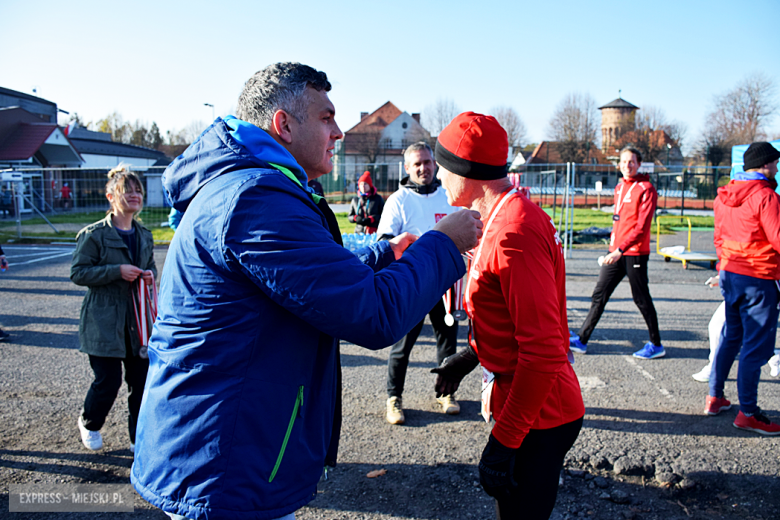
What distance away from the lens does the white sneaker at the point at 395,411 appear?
420 centimetres

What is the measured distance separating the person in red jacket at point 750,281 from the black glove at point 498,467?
122 inches

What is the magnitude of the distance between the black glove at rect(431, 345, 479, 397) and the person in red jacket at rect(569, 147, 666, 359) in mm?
3601

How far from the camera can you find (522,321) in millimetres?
1781

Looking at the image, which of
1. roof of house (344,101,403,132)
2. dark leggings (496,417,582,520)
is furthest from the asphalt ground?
roof of house (344,101,403,132)

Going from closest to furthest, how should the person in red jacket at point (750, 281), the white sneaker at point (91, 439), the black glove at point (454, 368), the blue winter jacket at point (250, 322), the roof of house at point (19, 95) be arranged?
1. the blue winter jacket at point (250, 322)
2. the black glove at point (454, 368)
3. the white sneaker at point (91, 439)
4. the person in red jacket at point (750, 281)
5. the roof of house at point (19, 95)

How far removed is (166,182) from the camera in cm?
156

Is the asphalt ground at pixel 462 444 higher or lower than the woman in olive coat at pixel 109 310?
lower

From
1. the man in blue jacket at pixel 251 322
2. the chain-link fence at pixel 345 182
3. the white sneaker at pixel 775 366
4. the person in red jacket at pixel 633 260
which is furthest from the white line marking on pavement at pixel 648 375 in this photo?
the chain-link fence at pixel 345 182

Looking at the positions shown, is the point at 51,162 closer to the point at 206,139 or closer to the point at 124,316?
the point at 124,316

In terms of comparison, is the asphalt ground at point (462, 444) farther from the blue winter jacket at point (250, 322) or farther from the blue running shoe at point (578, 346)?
the blue winter jacket at point (250, 322)

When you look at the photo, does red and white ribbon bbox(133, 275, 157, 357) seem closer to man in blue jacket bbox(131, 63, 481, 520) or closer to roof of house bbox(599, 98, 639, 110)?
man in blue jacket bbox(131, 63, 481, 520)

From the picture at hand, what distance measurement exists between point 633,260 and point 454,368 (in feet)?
13.7

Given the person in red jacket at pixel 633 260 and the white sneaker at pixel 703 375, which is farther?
the person in red jacket at pixel 633 260

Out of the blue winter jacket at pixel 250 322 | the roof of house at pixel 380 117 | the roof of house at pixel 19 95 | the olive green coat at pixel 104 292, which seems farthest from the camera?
the roof of house at pixel 380 117
